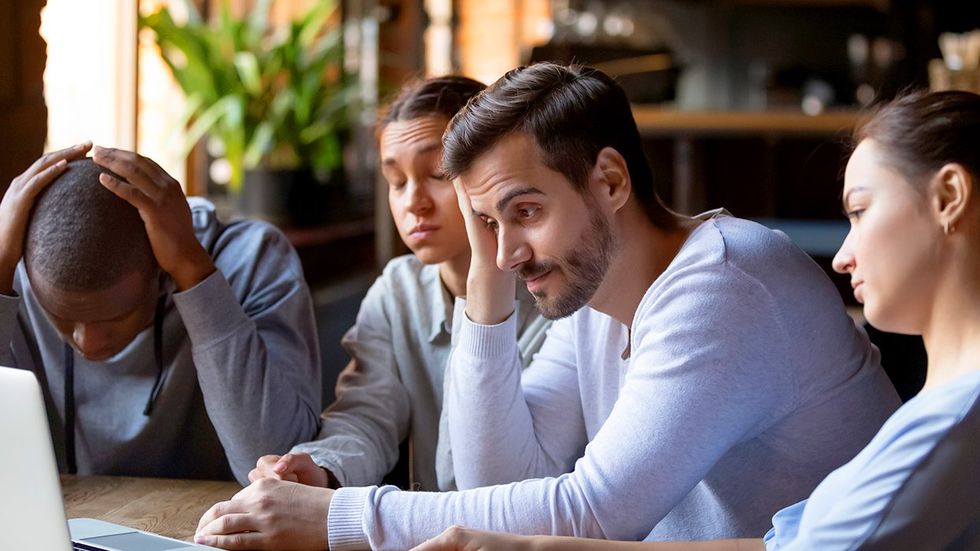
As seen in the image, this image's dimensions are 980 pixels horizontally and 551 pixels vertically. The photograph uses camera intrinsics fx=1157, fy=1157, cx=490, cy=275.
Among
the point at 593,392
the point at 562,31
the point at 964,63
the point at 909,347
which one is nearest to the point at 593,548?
the point at 593,392

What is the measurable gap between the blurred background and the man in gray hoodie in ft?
1.37

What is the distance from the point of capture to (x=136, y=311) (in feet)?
5.10

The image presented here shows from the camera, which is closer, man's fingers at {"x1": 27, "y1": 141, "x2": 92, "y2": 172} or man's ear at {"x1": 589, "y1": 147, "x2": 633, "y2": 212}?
man's ear at {"x1": 589, "y1": 147, "x2": 633, "y2": 212}

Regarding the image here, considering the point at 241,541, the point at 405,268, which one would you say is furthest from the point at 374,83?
the point at 241,541

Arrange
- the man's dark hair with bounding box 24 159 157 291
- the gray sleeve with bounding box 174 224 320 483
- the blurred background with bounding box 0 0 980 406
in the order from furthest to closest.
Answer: the blurred background with bounding box 0 0 980 406 < the gray sleeve with bounding box 174 224 320 483 < the man's dark hair with bounding box 24 159 157 291

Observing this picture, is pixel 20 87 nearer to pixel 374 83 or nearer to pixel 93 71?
pixel 93 71

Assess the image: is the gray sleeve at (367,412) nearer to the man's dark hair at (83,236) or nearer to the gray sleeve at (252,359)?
the gray sleeve at (252,359)

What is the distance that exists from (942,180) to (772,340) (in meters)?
0.29

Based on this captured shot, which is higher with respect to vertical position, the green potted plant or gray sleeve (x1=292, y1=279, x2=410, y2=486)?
the green potted plant

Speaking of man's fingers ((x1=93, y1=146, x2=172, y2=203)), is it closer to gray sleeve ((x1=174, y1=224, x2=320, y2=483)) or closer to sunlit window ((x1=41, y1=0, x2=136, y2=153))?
gray sleeve ((x1=174, y1=224, x2=320, y2=483))

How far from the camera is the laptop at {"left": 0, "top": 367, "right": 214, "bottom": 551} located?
879 millimetres

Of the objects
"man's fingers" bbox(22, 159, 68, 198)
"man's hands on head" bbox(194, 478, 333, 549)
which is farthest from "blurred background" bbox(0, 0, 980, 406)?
"man's hands on head" bbox(194, 478, 333, 549)

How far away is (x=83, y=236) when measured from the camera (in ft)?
4.76

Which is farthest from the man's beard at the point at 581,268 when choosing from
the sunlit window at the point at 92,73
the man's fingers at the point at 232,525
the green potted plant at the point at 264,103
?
the green potted plant at the point at 264,103
